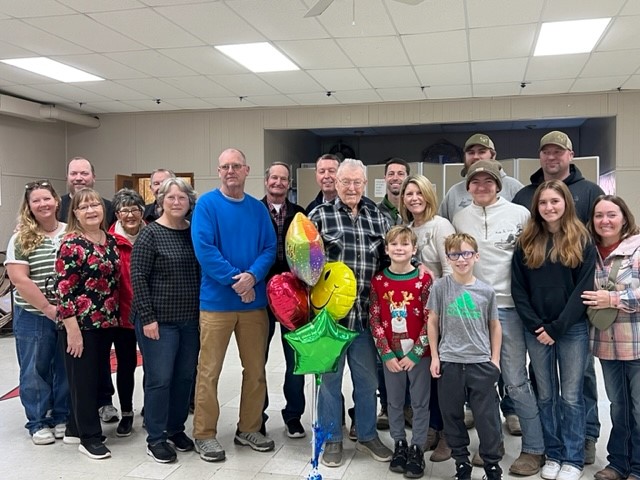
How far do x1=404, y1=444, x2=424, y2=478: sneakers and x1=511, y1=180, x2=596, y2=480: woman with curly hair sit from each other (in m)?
0.59

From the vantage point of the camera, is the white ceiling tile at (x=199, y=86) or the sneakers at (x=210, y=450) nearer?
the sneakers at (x=210, y=450)

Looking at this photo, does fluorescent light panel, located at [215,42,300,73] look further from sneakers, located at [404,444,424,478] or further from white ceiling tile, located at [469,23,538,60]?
sneakers, located at [404,444,424,478]

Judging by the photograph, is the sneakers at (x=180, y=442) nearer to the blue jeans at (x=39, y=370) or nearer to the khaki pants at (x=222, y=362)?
the khaki pants at (x=222, y=362)

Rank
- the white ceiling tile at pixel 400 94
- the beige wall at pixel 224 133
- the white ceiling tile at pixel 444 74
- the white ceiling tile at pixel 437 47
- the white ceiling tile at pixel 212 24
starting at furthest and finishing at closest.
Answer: the beige wall at pixel 224 133, the white ceiling tile at pixel 400 94, the white ceiling tile at pixel 444 74, the white ceiling tile at pixel 437 47, the white ceiling tile at pixel 212 24

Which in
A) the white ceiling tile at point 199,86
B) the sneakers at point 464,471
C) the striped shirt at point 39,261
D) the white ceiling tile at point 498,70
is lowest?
the sneakers at point 464,471

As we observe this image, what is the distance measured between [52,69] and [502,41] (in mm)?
5220

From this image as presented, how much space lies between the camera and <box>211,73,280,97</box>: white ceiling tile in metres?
7.04

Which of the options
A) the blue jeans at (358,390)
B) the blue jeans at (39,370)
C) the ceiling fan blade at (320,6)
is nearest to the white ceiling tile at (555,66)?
the ceiling fan blade at (320,6)

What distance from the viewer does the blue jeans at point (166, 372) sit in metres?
2.91

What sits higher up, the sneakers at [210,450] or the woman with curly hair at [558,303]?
the woman with curly hair at [558,303]

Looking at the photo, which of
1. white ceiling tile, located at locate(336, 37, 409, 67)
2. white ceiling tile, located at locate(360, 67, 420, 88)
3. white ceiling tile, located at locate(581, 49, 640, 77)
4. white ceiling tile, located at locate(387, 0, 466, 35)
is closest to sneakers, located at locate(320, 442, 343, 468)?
white ceiling tile, located at locate(387, 0, 466, 35)

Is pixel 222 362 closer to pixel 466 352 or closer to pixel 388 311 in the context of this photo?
pixel 388 311

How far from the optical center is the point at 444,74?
690 centimetres

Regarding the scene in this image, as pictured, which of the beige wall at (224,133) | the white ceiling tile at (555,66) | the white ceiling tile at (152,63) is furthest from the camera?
the beige wall at (224,133)
